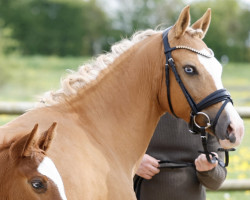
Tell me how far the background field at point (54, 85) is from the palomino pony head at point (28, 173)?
1.14 metres

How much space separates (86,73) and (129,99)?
33 cm

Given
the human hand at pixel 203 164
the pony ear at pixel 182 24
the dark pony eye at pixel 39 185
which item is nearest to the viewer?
the dark pony eye at pixel 39 185

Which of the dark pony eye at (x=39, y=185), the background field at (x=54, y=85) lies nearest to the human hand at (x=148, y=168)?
the background field at (x=54, y=85)

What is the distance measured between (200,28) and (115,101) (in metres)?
0.78

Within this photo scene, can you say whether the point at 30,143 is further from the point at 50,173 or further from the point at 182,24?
the point at 182,24

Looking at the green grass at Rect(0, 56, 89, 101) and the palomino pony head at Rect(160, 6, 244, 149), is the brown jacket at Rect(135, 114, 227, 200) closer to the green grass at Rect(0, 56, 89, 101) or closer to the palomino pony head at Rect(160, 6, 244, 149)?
the palomino pony head at Rect(160, 6, 244, 149)

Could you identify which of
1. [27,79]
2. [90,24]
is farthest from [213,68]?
[90,24]

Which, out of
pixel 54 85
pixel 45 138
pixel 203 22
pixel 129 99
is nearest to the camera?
pixel 45 138

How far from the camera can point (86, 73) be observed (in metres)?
2.92

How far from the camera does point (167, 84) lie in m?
2.91

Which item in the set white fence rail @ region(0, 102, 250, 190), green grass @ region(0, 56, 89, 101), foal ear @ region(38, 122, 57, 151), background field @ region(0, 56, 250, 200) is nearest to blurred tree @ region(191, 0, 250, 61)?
background field @ region(0, 56, 250, 200)

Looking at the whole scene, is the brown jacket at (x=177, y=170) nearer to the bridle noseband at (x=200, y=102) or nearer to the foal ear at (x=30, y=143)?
the bridle noseband at (x=200, y=102)

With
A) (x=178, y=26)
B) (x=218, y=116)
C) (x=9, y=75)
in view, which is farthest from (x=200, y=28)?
(x=9, y=75)

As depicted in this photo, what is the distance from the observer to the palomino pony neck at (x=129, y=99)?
286 cm
